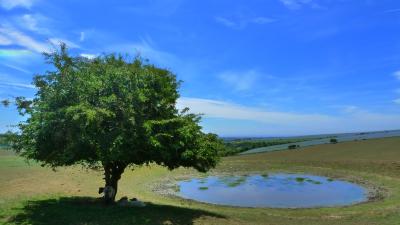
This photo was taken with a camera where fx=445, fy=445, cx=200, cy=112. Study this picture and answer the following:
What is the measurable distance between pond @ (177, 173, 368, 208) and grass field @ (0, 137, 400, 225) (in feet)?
6.16

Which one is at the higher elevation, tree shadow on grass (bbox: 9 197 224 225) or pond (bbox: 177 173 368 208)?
tree shadow on grass (bbox: 9 197 224 225)

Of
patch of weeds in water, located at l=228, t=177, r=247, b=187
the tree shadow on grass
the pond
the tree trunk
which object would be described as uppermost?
the tree trunk

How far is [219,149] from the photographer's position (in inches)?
826

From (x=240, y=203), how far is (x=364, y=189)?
9.91 meters

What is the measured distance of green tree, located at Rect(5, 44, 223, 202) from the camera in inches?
683

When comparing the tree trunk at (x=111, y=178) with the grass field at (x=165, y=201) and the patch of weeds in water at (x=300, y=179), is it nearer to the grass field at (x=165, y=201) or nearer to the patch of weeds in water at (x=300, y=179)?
the grass field at (x=165, y=201)

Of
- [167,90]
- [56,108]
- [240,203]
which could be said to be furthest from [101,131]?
[240,203]

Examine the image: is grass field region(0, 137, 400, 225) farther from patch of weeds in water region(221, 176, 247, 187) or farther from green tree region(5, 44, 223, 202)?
patch of weeds in water region(221, 176, 247, 187)

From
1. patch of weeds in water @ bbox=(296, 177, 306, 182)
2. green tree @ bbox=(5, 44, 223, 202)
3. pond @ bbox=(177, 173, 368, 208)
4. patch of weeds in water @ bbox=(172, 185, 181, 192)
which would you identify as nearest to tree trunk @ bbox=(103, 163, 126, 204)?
green tree @ bbox=(5, 44, 223, 202)

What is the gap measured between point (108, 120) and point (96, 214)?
390 centimetres

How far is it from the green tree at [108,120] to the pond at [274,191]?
367 inches

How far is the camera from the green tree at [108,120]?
17.3m

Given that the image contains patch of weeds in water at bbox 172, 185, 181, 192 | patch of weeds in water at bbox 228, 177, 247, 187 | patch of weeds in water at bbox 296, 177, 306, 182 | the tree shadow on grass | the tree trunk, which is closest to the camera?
the tree shadow on grass

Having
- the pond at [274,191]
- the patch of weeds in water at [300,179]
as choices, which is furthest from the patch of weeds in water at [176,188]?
the patch of weeds in water at [300,179]
